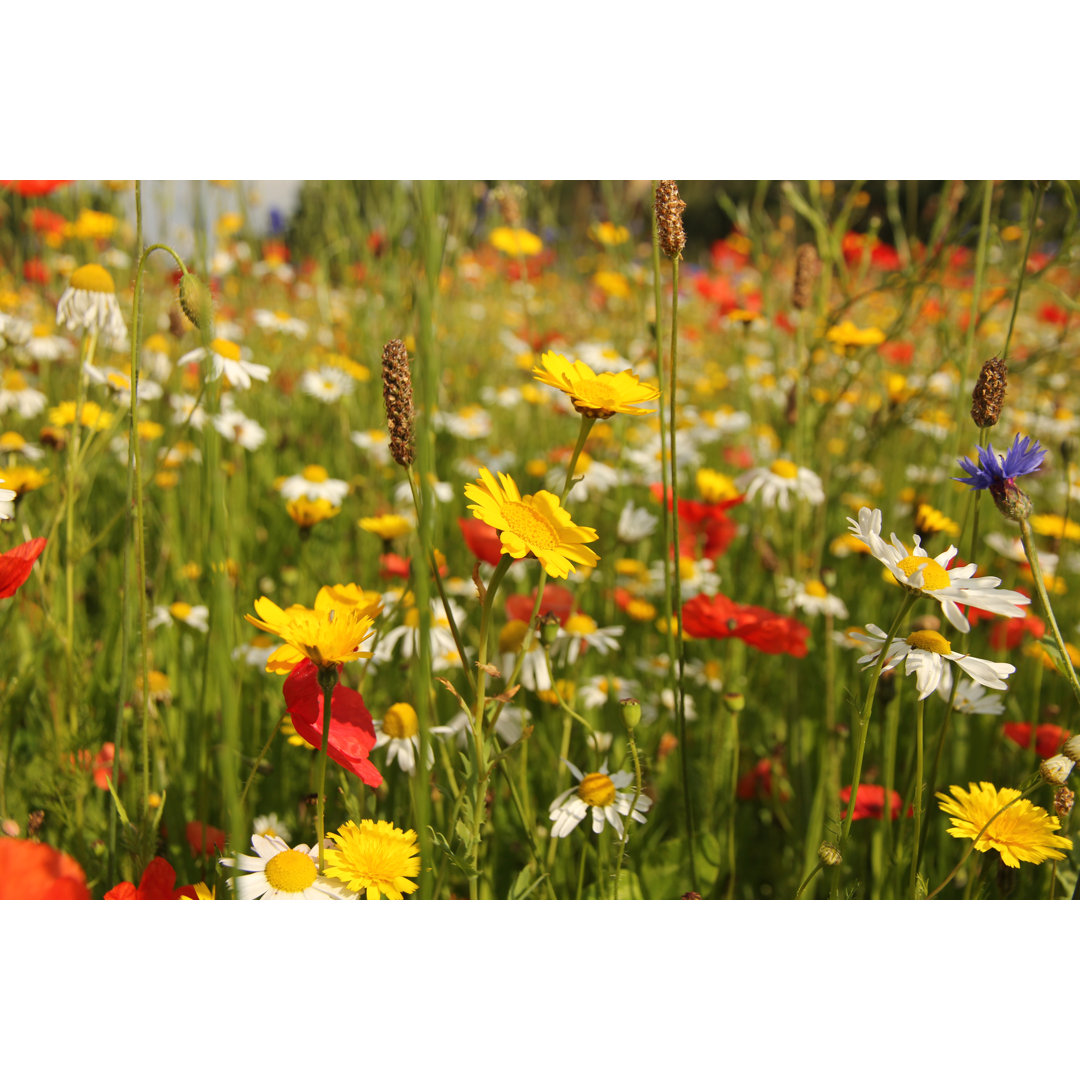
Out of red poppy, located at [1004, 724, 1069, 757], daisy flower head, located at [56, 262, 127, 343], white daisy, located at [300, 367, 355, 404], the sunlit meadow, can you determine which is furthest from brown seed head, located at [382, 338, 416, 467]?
white daisy, located at [300, 367, 355, 404]

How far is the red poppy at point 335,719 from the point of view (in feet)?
1.39

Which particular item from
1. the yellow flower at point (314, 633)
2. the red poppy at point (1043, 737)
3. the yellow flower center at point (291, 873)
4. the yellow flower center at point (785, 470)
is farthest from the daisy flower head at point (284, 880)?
the yellow flower center at point (785, 470)

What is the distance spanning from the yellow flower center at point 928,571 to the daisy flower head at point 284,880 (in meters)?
0.38

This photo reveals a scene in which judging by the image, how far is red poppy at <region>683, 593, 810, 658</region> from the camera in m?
0.64

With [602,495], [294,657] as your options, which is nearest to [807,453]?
[602,495]

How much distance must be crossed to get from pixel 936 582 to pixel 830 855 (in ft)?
0.58

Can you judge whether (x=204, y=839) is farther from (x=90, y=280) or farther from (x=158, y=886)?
(x=90, y=280)

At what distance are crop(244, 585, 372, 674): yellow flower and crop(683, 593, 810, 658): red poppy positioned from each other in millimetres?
319

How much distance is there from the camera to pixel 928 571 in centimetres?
43

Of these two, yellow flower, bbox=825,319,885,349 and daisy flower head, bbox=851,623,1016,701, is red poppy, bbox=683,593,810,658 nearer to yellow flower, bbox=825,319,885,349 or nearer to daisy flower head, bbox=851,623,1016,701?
daisy flower head, bbox=851,623,1016,701

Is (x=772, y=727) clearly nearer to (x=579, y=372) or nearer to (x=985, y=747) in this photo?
(x=985, y=747)

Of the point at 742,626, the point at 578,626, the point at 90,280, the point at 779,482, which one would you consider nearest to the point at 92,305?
the point at 90,280

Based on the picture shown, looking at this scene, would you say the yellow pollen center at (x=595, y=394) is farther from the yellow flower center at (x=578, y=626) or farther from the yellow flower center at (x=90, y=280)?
the yellow flower center at (x=90, y=280)
